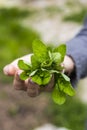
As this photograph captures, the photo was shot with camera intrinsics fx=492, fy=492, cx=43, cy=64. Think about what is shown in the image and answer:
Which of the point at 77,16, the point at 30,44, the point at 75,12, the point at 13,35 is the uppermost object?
the point at 75,12

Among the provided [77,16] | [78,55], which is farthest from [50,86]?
[77,16]

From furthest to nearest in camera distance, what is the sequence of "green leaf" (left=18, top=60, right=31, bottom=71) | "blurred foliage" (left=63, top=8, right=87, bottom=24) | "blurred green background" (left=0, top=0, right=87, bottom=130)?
"blurred foliage" (left=63, top=8, right=87, bottom=24)
"blurred green background" (left=0, top=0, right=87, bottom=130)
"green leaf" (left=18, top=60, right=31, bottom=71)

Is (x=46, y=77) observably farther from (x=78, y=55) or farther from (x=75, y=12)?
(x=75, y=12)

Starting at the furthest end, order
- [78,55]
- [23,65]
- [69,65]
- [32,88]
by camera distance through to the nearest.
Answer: [78,55]
[69,65]
[32,88]
[23,65]

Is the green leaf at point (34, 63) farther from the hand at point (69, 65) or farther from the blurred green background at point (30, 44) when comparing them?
the blurred green background at point (30, 44)

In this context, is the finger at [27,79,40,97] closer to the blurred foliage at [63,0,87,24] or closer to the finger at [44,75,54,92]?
the finger at [44,75,54,92]

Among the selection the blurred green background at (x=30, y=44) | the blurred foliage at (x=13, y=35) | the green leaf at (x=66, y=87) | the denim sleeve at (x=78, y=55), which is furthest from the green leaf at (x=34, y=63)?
the blurred foliage at (x=13, y=35)

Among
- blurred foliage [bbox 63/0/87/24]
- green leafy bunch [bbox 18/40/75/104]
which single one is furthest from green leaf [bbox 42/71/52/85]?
blurred foliage [bbox 63/0/87/24]

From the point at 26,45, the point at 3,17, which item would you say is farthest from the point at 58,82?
the point at 3,17
